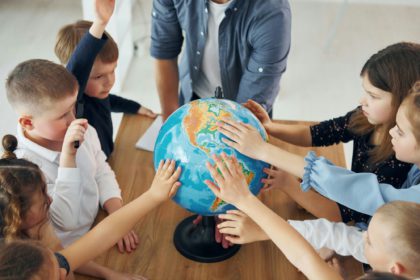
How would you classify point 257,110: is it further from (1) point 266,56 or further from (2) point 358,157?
(2) point 358,157

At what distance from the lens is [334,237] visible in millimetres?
1786

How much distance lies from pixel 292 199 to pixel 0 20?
3.90m

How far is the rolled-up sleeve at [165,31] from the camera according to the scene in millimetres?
2229

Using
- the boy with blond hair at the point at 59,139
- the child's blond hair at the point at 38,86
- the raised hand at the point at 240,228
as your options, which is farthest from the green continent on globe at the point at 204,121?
the child's blond hair at the point at 38,86

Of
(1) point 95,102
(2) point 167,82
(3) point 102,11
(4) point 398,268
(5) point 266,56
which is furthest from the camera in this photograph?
(2) point 167,82

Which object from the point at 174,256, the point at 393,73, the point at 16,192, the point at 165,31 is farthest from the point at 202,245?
the point at 165,31

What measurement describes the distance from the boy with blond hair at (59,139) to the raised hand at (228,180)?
0.48m

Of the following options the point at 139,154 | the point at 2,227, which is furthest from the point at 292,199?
the point at 2,227

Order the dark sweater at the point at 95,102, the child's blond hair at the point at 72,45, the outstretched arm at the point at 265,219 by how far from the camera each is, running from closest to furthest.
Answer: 1. the outstretched arm at the point at 265,219
2. the dark sweater at the point at 95,102
3. the child's blond hair at the point at 72,45

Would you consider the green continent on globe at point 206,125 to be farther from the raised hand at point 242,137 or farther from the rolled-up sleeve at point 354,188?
the rolled-up sleeve at point 354,188

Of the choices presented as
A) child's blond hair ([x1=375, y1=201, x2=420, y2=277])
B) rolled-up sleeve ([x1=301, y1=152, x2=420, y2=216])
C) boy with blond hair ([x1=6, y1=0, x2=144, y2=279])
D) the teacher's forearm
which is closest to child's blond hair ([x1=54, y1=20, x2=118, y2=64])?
boy with blond hair ([x1=6, y1=0, x2=144, y2=279])

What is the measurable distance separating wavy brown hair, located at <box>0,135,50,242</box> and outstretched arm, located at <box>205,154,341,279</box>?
502 mm

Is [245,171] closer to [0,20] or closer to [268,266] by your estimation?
[268,266]

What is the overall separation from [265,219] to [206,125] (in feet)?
1.10
